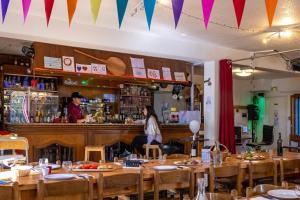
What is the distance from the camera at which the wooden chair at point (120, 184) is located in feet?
9.38

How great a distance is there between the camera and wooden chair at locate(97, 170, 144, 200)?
286 cm

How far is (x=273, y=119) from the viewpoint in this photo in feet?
41.2

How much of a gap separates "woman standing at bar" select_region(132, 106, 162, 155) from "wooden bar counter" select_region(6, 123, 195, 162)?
212 mm

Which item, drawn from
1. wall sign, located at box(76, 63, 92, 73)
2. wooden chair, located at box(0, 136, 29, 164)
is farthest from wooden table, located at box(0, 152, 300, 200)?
wall sign, located at box(76, 63, 92, 73)

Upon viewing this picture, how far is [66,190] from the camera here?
2646 mm

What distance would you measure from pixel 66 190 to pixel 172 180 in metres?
1.08

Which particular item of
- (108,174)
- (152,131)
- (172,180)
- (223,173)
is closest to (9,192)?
(108,174)

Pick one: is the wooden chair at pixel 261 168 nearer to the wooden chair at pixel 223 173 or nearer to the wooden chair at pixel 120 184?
the wooden chair at pixel 223 173

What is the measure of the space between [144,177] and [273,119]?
33.9 feet

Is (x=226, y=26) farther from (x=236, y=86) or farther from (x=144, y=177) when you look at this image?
(x=236, y=86)

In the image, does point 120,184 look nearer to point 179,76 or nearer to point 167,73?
point 167,73

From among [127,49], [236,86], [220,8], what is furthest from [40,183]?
[236,86]

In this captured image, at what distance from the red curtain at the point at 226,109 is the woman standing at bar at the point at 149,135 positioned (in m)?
1.51

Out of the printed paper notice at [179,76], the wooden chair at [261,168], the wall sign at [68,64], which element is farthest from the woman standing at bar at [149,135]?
the wooden chair at [261,168]
